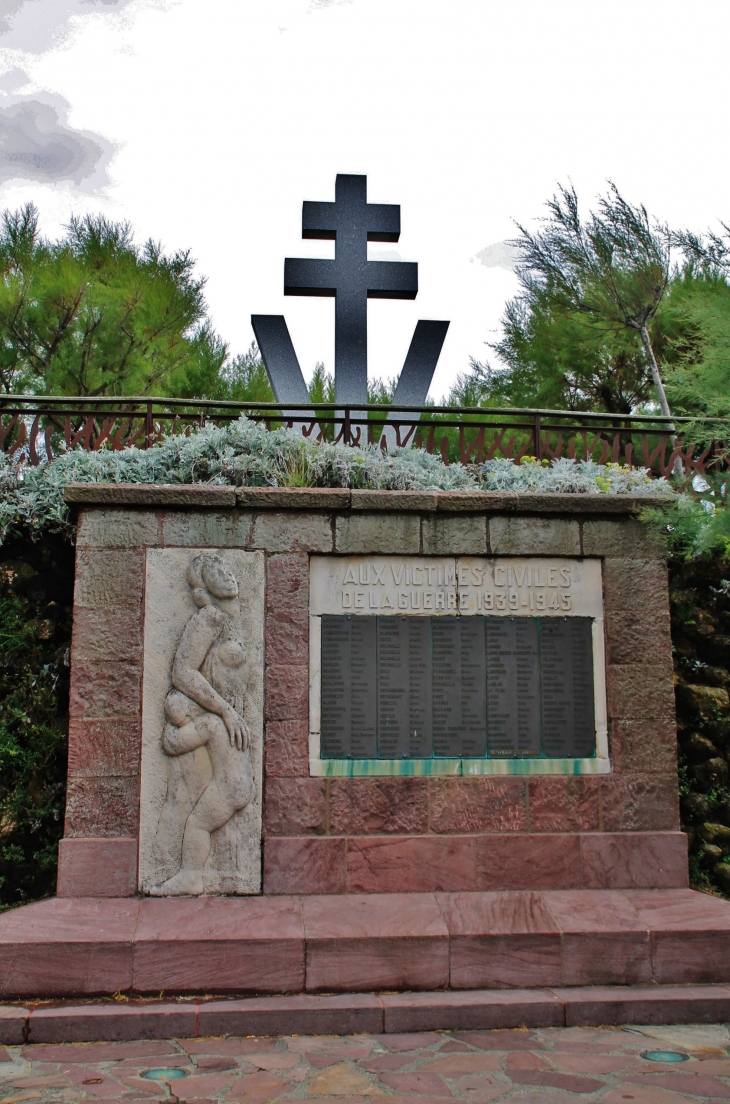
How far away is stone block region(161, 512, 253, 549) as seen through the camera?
6.15 m

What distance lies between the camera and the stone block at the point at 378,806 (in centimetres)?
596

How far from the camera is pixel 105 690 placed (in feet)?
19.5

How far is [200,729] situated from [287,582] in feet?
3.49

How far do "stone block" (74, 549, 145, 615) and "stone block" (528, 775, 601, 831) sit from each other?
9.16 feet

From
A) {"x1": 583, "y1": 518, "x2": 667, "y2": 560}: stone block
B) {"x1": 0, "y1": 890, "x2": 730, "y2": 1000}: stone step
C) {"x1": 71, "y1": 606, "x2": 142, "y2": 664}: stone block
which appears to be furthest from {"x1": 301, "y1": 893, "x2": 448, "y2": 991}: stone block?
{"x1": 583, "y1": 518, "x2": 667, "y2": 560}: stone block

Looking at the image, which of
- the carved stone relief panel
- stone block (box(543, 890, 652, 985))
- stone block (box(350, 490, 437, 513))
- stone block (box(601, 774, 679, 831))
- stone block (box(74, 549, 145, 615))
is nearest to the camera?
stone block (box(543, 890, 652, 985))

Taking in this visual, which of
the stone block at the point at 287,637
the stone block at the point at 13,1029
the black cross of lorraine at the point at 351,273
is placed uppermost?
the black cross of lorraine at the point at 351,273

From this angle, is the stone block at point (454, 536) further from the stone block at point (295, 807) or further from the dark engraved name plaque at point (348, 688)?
the stone block at point (295, 807)

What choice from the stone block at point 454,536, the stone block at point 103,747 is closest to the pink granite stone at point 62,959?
the stone block at point 103,747

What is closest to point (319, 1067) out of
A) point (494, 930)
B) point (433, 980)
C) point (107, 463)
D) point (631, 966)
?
point (433, 980)

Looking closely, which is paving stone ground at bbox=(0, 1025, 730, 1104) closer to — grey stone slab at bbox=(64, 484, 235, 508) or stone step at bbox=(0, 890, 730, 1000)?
stone step at bbox=(0, 890, 730, 1000)

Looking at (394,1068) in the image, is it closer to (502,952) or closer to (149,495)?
(502,952)

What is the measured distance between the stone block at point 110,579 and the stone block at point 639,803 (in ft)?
10.6

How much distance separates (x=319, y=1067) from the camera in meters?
4.54
